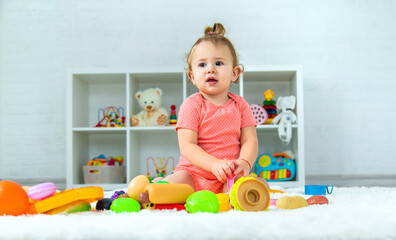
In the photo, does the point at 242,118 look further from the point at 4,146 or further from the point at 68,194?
the point at 4,146

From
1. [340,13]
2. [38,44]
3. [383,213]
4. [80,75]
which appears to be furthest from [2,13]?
[383,213]

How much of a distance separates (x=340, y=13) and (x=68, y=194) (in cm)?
258

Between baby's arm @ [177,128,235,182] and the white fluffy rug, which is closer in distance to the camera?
the white fluffy rug

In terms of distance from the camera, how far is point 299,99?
8.19 feet

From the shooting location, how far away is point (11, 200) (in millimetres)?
873

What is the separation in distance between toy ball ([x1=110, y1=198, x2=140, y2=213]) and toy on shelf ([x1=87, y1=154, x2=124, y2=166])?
170 centimetres

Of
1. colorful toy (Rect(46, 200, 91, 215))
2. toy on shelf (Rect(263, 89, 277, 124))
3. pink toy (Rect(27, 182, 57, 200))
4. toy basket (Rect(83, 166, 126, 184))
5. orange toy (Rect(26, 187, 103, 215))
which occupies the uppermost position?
toy on shelf (Rect(263, 89, 277, 124))

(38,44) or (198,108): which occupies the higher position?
(38,44)

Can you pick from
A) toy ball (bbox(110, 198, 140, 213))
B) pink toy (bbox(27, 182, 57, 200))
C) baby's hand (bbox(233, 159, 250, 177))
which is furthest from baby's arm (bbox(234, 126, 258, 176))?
pink toy (bbox(27, 182, 57, 200))

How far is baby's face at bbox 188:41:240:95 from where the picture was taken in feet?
4.30

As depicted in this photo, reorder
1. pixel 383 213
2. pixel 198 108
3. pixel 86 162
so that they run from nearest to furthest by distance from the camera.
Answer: pixel 383 213
pixel 198 108
pixel 86 162

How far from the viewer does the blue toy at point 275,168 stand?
2.48 m

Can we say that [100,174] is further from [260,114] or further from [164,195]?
[164,195]

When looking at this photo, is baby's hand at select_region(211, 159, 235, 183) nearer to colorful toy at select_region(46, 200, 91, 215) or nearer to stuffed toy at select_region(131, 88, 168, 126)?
colorful toy at select_region(46, 200, 91, 215)
